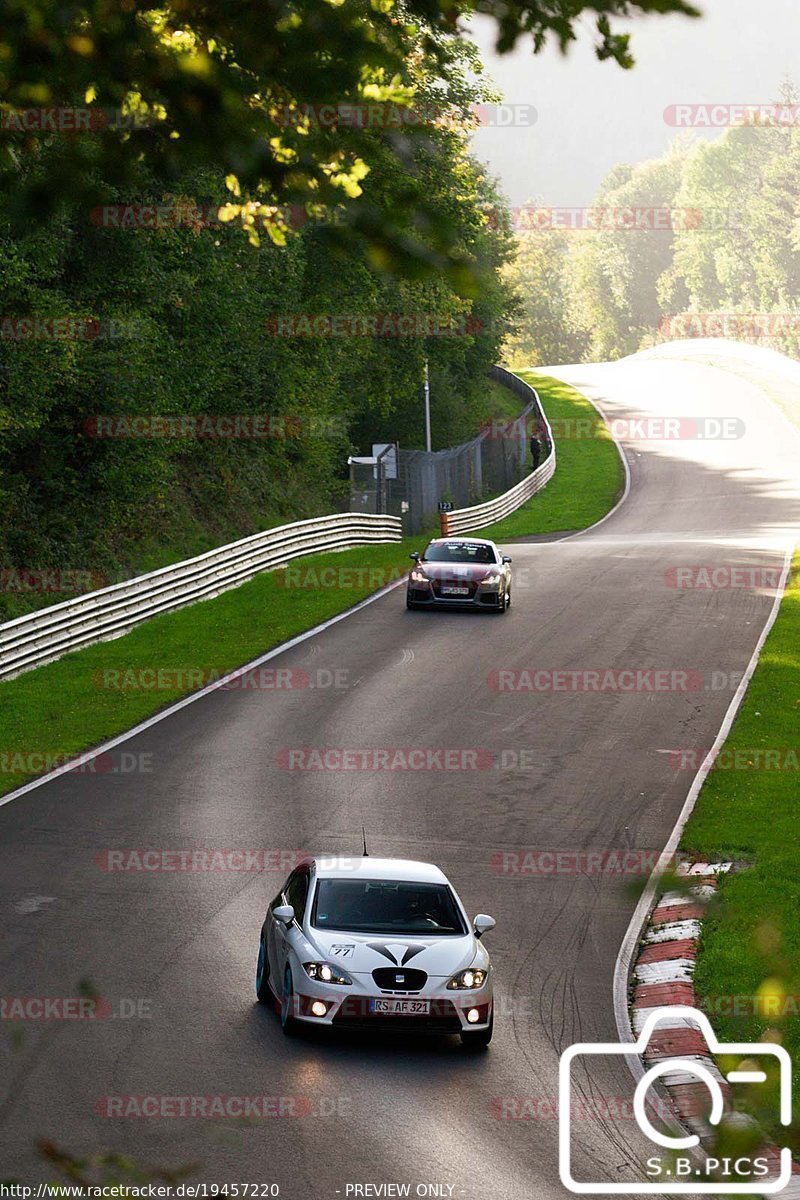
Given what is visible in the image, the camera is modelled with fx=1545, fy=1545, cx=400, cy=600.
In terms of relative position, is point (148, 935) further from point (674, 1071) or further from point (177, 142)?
point (177, 142)

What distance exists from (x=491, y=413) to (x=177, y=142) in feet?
266

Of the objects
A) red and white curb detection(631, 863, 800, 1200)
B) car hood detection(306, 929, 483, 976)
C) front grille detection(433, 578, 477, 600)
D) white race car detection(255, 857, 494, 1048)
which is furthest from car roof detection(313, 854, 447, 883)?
front grille detection(433, 578, 477, 600)

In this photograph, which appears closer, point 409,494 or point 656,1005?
point 656,1005

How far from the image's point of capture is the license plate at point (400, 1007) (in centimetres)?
1178

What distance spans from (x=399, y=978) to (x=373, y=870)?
1397mm

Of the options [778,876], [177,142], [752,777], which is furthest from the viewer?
[752,777]

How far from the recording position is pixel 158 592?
32344mm

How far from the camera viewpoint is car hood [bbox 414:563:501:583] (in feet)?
109

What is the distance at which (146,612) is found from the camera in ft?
104

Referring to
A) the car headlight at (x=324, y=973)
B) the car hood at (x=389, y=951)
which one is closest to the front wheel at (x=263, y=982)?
the car hood at (x=389, y=951)

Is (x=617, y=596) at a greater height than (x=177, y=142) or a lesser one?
lesser

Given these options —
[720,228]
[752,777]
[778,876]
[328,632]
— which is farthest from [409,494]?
[720,228]

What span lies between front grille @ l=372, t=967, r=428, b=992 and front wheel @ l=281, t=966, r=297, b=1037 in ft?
2.14

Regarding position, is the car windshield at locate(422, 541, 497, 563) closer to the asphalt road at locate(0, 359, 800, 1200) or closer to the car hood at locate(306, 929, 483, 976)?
the asphalt road at locate(0, 359, 800, 1200)
